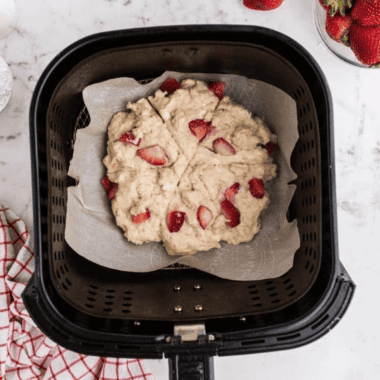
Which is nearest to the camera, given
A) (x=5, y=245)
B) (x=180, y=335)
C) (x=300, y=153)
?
(x=180, y=335)

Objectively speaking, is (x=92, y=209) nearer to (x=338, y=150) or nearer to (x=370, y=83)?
(x=338, y=150)

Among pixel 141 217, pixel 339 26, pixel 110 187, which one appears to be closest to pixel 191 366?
pixel 141 217

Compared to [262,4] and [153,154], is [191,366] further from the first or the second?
[262,4]

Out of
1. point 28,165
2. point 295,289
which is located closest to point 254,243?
point 295,289

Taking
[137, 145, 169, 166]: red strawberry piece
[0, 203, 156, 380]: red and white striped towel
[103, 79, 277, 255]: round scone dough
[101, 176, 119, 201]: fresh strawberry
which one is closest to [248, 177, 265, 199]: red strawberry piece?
[103, 79, 277, 255]: round scone dough

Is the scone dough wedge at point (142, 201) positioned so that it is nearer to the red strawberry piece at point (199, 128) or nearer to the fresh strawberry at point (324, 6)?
the red strawberry piece at point (199, 128)

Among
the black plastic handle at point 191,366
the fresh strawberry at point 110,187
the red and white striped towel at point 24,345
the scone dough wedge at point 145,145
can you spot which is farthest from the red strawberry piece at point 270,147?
the red and white striped towel at point 24,345
